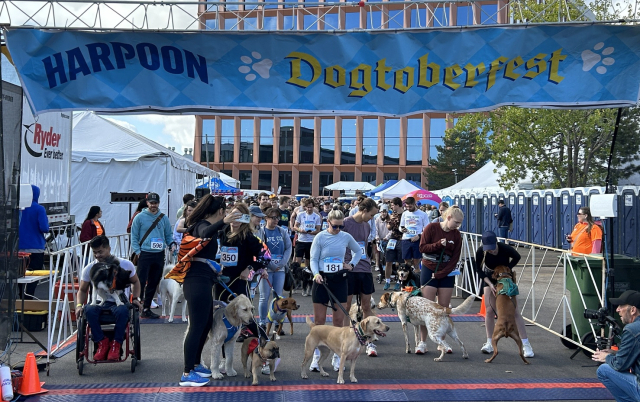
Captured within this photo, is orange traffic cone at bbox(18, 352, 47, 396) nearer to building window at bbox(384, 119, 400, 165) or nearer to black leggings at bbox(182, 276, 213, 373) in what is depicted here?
black leggings at bbox(182, 276, 213, 373)

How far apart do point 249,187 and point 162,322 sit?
225ft

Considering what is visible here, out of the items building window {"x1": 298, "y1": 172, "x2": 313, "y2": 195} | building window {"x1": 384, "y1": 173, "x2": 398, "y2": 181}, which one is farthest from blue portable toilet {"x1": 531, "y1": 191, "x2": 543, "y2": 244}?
building window {"x1": 298, "y1": 172, "x2": 313, "y2": 195}

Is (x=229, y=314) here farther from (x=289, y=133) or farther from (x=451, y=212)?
(x=289, y=133)

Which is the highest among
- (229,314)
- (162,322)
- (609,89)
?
(609,89)

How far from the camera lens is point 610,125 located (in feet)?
75.3

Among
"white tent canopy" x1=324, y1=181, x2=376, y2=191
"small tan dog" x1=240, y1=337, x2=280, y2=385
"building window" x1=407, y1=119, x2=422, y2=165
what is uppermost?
"building window" x1=407, y1=119, x2=422, y2=165

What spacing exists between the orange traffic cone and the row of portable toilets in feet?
45.0

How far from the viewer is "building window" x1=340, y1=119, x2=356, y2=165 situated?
2813 inches

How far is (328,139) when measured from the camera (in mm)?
72812

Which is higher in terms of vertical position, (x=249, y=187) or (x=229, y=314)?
(x=249, y=187)

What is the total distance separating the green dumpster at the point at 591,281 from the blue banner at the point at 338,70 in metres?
2.01

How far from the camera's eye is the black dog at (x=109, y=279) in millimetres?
6266

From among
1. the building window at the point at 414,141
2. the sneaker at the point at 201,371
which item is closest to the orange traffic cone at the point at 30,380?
the sneaker at the point at 201,371

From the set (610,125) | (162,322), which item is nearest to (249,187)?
(610,125)
